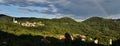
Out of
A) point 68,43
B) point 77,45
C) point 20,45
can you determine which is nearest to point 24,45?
point 20,45

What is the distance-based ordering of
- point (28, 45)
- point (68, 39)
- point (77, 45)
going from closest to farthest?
point (68, 39) < point (77, 45) < point (28, 45)

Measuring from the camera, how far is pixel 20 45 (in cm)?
11906

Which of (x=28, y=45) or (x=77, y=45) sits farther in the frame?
(x=28, y=45)

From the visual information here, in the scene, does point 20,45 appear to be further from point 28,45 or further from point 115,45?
point 115,45

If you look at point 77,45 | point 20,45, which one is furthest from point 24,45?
point 77,45

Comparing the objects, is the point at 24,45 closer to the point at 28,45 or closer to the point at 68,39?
the point at 28,45

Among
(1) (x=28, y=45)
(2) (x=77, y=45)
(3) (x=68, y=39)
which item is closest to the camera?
(3) (x=68, y=39)

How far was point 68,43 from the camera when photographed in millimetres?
87000

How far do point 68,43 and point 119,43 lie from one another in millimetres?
14628

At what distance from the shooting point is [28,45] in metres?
118

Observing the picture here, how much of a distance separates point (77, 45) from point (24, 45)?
26191 millimetres

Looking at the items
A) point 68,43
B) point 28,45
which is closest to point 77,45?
point 68,43

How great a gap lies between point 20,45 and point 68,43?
36435 millimetres

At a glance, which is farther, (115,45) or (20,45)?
(20,45)
